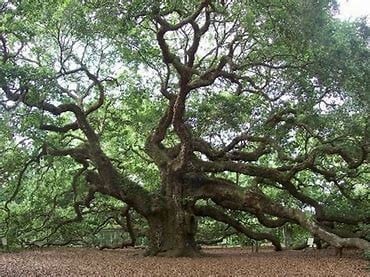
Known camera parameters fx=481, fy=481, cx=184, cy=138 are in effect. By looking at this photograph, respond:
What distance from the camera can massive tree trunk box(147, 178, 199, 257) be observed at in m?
10.4

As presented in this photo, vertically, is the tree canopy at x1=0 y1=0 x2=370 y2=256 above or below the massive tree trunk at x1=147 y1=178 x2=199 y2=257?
above

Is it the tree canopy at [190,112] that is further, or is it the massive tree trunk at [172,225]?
the massive tree trunk at [172,225]

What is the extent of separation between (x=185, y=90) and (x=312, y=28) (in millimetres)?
2645

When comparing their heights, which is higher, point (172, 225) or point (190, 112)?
point (190, 112)

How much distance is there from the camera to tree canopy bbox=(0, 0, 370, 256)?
8148 mm

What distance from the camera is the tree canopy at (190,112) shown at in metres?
8.15

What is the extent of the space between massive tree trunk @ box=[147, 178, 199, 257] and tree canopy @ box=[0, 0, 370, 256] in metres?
0.03

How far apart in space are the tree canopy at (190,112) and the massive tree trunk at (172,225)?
3 cm

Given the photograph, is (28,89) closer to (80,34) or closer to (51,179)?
(80,34)

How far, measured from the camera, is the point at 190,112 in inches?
442

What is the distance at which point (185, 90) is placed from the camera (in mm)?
9164

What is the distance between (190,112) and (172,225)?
2631 millimetres

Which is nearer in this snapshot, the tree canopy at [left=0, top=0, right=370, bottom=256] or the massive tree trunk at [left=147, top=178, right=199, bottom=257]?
the tree canopy at [left=0, top=0, right=370, bottom=256]

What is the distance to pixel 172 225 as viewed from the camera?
10594 mm
